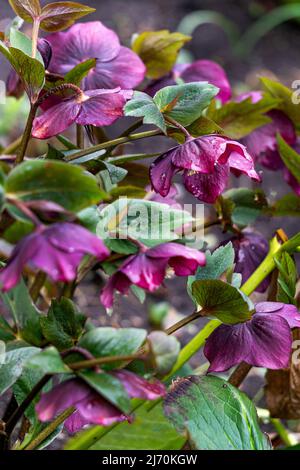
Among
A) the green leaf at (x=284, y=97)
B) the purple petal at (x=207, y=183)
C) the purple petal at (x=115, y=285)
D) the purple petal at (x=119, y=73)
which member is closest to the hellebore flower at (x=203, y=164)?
the purple petal at (x=207, y=183)

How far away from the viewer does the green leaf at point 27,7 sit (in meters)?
0.72

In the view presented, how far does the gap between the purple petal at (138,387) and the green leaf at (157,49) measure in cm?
55

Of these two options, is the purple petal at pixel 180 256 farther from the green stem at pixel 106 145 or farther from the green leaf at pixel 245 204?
the green leaf at pixel 245 204

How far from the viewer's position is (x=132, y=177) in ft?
2.91

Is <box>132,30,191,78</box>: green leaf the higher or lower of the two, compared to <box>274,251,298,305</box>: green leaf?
higher

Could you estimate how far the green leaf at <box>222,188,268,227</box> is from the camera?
2.93 feet

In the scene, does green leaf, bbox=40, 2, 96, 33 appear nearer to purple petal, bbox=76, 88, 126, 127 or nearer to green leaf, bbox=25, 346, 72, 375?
purple petal, bbox=76, 88, 126, 127

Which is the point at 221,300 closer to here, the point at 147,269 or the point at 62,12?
the point at 147,269

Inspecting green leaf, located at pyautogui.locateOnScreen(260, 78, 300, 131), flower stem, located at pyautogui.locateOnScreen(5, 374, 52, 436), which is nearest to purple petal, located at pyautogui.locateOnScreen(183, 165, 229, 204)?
flower stem, located at pyautogui.locateOnScreen(5, 374, 52, 436)

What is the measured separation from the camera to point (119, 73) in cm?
86

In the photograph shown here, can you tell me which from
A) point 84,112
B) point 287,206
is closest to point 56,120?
point 84,112

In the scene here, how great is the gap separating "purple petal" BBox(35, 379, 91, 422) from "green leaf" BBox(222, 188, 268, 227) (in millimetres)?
406

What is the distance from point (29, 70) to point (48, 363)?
0.27 metres

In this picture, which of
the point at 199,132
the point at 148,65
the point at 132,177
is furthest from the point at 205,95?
the point at 148,65
